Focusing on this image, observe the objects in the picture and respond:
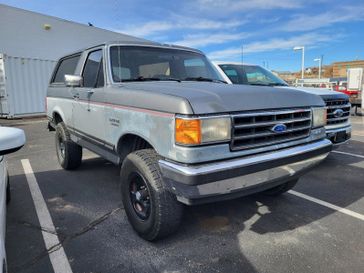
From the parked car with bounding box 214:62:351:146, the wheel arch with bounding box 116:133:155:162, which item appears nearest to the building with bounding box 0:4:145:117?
the parked car with bounding box 214:62:351:146

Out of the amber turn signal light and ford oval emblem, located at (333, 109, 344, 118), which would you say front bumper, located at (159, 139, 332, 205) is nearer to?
the amber turn signal light

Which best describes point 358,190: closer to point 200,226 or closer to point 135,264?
point 200,226

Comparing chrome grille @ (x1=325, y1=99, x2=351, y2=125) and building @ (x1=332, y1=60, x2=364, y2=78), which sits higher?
building @ (x1=332, y1=60, x2=364, y2=78)

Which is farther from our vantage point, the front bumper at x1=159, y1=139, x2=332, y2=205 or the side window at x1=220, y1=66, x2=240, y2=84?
the side window at x1=220, y1=66, x2=240, y2=84

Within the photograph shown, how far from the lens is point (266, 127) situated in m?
2.68

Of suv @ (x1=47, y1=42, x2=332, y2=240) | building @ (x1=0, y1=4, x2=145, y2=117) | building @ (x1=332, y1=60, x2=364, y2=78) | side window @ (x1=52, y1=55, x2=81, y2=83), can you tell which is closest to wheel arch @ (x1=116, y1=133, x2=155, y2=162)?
suv @ (x1=47, y1=42, x2=332, y2=240)

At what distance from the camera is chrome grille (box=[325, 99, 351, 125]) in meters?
5.23

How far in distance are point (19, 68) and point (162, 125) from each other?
1312 cm

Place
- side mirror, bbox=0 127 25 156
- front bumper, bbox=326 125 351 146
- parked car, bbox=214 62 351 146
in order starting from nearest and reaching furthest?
side mirror, bbox=0 127 25 156, front bumper, bbox=326 125 351 146, parked car, bbox=214 62 351 146

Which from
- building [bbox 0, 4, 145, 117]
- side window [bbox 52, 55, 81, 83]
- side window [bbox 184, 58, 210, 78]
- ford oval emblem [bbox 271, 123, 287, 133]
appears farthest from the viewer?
building [bbox 0, 4, 145, 117]

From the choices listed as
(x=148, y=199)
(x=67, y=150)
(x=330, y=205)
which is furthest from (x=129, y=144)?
(x=330, y=205)

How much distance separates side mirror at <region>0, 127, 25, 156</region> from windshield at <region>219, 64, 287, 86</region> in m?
4.94

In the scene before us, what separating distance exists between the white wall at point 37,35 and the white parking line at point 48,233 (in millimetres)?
9835

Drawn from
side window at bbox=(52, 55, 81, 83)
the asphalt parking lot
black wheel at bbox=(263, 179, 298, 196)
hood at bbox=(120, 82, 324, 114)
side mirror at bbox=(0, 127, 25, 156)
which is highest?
side window at bbox=(52, 55, 81, 83)
